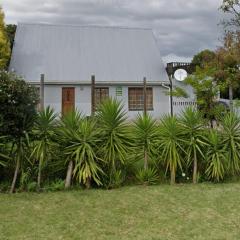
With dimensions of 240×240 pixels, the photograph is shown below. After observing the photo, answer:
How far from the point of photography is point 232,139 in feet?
32.6

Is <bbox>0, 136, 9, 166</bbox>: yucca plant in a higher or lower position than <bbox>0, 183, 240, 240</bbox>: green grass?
higher

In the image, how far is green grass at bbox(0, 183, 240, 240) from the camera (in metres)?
6.25

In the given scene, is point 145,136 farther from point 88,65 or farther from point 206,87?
point 88,65

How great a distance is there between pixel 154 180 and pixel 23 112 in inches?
125

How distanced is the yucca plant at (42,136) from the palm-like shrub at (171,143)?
2383mm

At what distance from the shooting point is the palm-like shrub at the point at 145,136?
9797mm

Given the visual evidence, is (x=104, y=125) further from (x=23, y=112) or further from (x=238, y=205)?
(x=238, y=205)

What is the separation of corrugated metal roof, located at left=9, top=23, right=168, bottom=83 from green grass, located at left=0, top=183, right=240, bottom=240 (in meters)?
16.8

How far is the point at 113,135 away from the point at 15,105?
2120mm

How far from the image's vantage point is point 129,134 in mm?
9641

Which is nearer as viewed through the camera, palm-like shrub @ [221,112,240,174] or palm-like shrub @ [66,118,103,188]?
palm-like shrub @ [66,118,103,188]

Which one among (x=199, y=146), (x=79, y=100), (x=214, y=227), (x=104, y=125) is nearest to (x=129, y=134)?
(x=104, y=125)

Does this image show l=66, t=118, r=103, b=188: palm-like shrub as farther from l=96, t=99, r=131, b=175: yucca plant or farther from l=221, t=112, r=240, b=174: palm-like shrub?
l=221, t=112, r=240, b=174: palm-like shrub

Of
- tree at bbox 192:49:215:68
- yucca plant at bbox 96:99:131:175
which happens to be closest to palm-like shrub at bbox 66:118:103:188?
yucca plant at bbox 96:99:131:175
